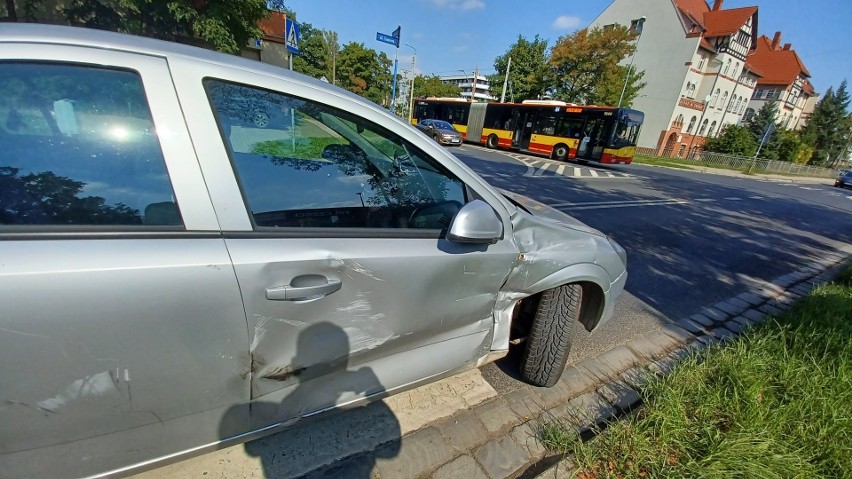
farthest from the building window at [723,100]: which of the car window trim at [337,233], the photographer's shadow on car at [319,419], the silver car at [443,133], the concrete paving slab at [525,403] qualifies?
the photographer's shadow on car at [319,419]

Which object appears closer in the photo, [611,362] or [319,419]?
[319,419]

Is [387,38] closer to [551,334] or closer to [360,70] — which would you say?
[551,334]

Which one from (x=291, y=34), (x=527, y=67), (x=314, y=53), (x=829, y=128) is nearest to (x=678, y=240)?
(x=291, y=34)

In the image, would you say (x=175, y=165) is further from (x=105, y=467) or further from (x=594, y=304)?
(x=594, y=304)

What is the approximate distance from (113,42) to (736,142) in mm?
47735

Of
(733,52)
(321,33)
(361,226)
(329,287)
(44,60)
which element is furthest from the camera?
(321,33)

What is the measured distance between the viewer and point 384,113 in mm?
1523

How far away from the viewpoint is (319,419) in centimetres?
149

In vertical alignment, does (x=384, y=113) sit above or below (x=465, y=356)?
above

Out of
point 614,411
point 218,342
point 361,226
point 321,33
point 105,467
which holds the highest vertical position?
point 321,33

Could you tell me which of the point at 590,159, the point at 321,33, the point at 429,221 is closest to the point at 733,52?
the point at 590,159

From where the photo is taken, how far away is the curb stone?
5.71ft

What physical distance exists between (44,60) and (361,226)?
1.05 m

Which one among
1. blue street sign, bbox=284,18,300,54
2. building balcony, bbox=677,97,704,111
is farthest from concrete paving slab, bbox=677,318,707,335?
building balcony, bbox=677,97,704,111
